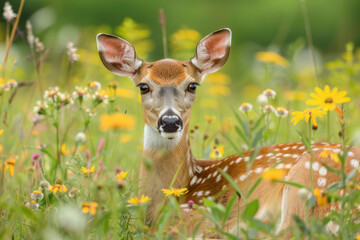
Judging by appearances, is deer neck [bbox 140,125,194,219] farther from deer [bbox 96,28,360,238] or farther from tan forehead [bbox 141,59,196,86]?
tan forehead [bbox 141,59,196,86]

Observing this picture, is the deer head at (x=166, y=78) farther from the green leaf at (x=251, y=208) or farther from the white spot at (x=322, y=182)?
the green leaf at (x=251, y=208)

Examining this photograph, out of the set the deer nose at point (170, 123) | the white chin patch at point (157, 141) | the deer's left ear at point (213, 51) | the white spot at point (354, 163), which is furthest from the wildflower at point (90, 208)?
the deer's left ear at point (213, 51)

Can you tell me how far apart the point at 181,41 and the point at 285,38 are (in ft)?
28.6

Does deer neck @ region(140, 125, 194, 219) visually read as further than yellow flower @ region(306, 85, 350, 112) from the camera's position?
Yes

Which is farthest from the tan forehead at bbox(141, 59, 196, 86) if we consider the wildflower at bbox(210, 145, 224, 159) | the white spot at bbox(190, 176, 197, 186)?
the wildflower at bbox(210, 145, 224, 159)

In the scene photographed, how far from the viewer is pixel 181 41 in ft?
18.5

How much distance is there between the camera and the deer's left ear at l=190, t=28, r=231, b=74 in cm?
328

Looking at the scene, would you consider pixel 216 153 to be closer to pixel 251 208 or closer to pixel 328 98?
pixel 328 98

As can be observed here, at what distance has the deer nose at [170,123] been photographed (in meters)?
2.74

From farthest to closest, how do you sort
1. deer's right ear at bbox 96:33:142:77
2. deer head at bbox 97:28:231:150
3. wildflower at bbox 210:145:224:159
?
wildflower at bbox 210:145:224:159, deer's right ear at bbox 96:33:142:77, deer head at bbox 97:28:231:150

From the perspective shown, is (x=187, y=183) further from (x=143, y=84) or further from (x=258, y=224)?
(x=258, y=224)

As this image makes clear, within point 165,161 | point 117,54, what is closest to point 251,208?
point 165,161

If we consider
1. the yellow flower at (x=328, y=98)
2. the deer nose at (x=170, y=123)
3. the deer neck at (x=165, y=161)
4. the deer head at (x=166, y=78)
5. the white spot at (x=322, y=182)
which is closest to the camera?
the yellow flower at (x=328, y=98)

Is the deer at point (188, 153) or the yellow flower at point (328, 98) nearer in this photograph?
the yellow flower at point (328, 98)
